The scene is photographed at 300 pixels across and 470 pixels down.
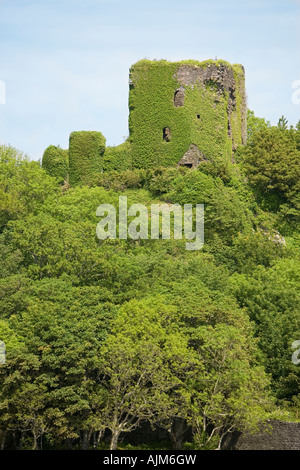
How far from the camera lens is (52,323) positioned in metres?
34.0

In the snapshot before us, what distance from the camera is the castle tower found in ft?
194

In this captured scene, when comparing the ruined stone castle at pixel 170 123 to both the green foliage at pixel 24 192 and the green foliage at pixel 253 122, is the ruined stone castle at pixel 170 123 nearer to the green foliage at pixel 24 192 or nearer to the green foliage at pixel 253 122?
the green foliage at pixel 24 192

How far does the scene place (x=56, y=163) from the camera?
2467 inches

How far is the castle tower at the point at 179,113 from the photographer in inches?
2334

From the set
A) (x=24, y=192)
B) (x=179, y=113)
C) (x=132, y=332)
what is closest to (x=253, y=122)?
(x=179, y=113)

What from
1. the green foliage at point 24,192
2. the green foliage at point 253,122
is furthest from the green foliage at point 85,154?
the green foliage at point 253,122

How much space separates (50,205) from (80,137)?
12540 mm

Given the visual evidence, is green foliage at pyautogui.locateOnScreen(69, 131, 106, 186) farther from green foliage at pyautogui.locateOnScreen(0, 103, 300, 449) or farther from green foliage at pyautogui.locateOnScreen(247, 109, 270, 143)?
green foliage at pyautogui.locateOnScreen(247, 109, 270, 143)

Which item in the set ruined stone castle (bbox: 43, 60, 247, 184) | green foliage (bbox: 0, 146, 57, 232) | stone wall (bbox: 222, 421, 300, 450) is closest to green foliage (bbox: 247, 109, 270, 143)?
ruined stone castle (bbox: 43, 60, 247, 184)

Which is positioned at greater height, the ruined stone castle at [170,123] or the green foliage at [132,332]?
the ruined stone castle at [170,123]

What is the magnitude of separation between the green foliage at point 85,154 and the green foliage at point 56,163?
1.28 metres

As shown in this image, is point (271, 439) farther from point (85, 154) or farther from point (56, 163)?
point (56, 163)

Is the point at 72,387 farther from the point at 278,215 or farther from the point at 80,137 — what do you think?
the point at 80,137
